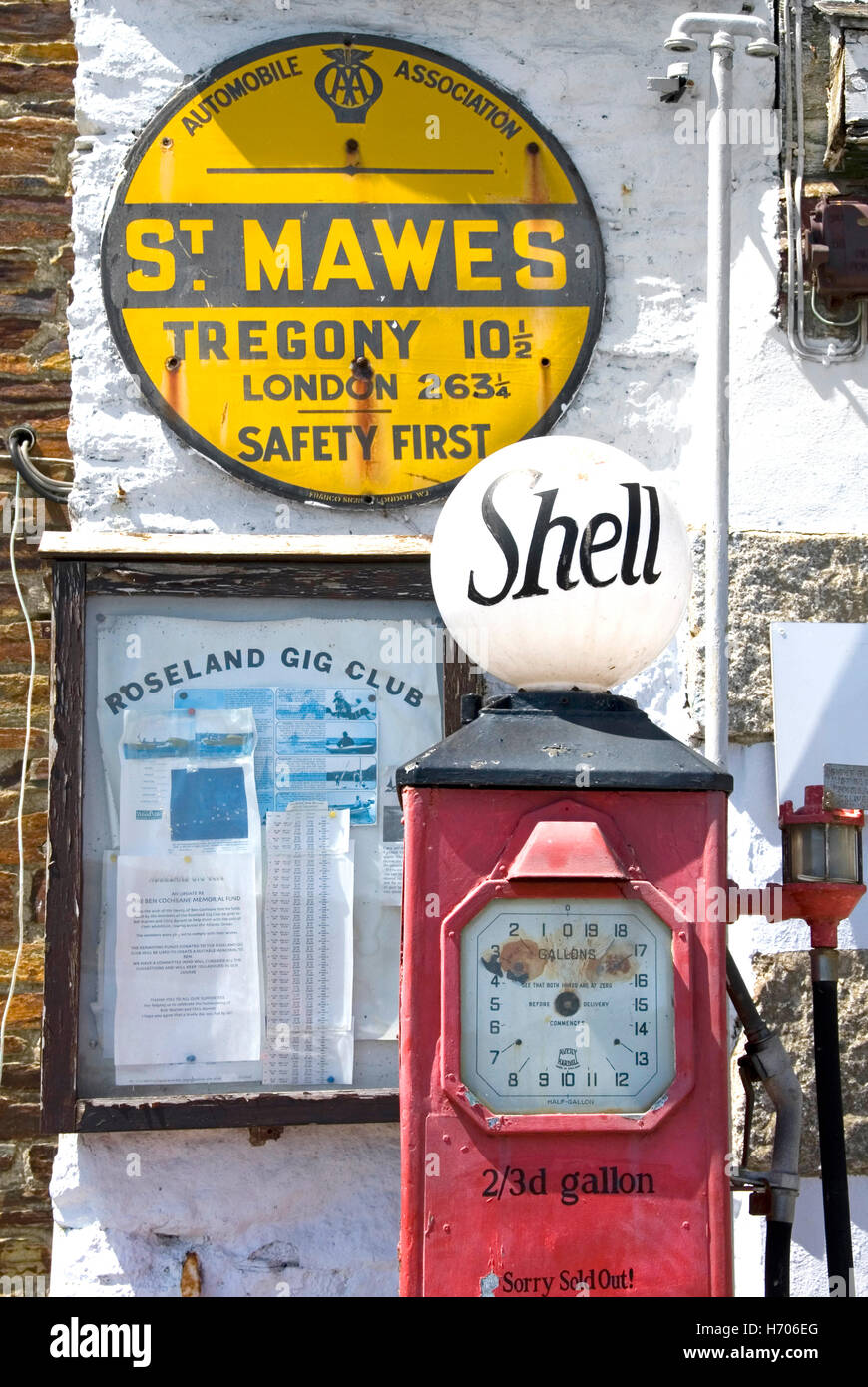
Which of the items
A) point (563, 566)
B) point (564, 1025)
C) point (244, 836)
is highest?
point (563, 566)

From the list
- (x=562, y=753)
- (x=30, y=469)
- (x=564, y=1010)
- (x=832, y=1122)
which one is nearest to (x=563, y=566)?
(x=562, y=753)

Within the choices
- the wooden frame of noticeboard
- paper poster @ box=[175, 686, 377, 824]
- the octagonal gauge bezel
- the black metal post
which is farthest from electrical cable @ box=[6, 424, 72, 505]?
the black metal post

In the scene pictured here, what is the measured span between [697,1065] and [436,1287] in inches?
21.0

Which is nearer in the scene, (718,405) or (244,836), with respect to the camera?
(244,836)

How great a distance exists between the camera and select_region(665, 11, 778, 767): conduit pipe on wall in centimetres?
367

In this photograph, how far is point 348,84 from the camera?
3.88 m

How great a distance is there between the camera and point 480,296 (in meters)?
3.83

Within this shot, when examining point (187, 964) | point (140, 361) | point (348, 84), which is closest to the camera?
point (187, 964)

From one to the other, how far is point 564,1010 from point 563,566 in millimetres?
714

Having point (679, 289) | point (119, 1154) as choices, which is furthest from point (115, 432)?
point (119, 1154)

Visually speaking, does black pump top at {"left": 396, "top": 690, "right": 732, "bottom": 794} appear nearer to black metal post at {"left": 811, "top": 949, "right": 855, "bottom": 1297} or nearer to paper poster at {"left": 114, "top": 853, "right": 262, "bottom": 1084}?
black metal post at {"left": 811, "top": 949, "right": 855, "bottom": 1297}

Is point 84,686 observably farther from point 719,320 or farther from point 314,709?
point 719,320

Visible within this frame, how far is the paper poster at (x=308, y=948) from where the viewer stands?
3.57 m
